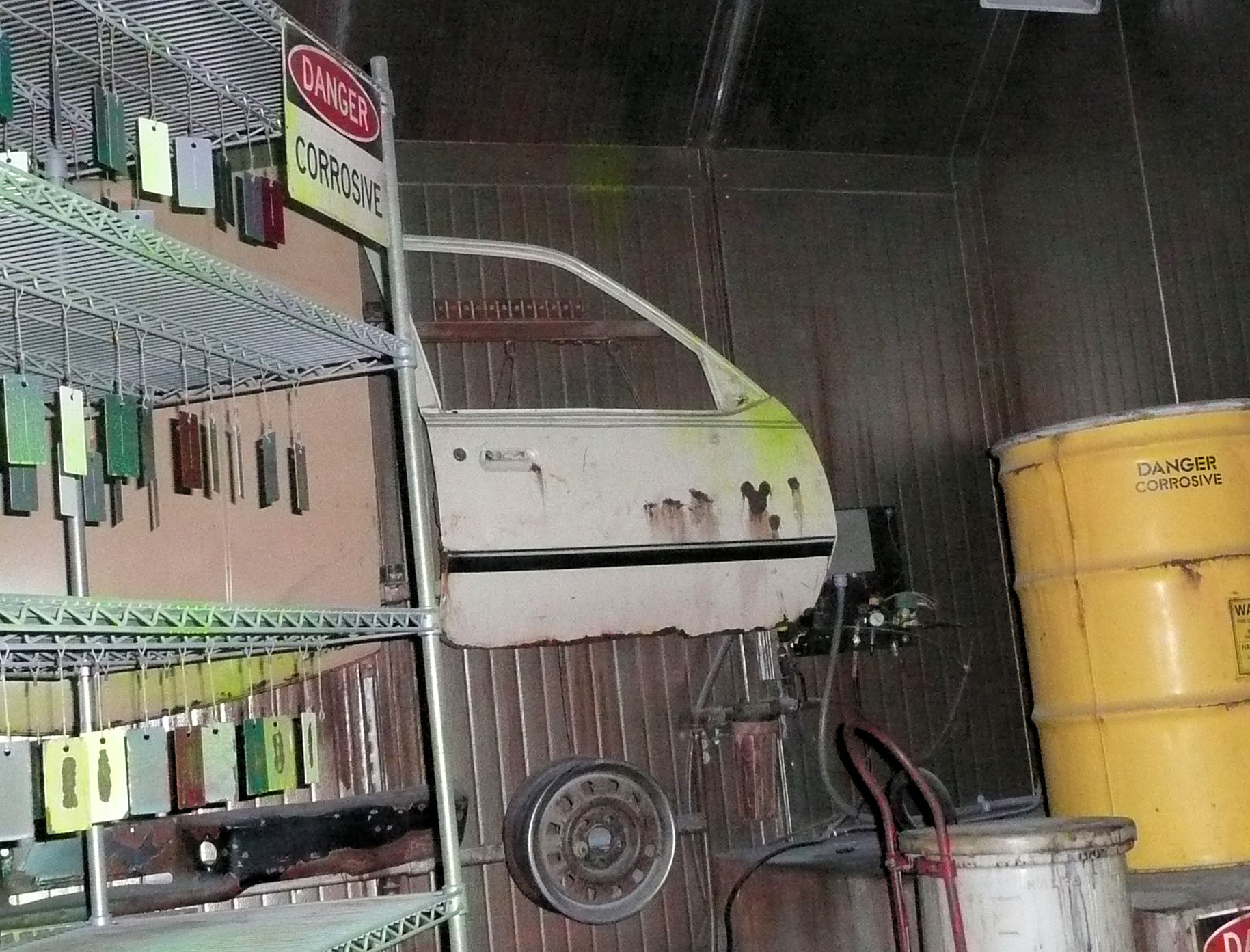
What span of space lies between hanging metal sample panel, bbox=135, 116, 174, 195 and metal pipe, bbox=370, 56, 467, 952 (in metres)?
0.78

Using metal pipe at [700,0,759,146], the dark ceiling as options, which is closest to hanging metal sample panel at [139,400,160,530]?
the dark ceiling

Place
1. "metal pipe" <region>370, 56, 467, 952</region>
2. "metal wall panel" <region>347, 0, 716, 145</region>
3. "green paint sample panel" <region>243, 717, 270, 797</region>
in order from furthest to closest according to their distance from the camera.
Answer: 1. "metal wall panel" <region>347, 0, 716, 145</region>
2. "metal pipe" <region>370, 56, 467, 952</region>
3. "green paint sample panel" <region>243, 717, 270, 797</region>

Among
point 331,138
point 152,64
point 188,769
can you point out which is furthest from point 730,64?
point 188,769

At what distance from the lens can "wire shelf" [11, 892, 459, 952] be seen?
6.81ft

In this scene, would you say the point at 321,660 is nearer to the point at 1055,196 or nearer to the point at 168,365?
the point at 168,365

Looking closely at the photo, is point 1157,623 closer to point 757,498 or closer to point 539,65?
point 757,498

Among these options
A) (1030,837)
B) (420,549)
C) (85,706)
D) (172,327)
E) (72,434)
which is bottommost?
(1030,837)

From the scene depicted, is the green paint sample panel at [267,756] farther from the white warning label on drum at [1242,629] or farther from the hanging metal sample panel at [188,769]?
the white warning label on drum at [1242,629]

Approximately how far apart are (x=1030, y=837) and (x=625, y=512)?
154cm

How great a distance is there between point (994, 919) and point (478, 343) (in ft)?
7.56

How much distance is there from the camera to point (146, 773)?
1.95 meters

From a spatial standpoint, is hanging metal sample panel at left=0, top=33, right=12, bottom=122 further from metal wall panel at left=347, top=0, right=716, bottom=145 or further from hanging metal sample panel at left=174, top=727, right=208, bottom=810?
metal wall panel at left=347, top=0, right=716, bottom=145

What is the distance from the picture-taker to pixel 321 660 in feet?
12.0

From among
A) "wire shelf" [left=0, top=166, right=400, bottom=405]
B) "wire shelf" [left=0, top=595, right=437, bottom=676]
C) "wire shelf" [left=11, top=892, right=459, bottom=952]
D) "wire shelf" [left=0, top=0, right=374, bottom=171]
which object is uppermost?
"wire shelf" [left=0, top=0, right=374, bottom=171]
